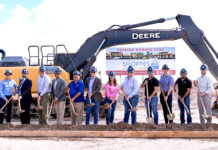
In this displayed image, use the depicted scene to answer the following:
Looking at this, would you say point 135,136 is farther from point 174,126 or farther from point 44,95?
point 44,95

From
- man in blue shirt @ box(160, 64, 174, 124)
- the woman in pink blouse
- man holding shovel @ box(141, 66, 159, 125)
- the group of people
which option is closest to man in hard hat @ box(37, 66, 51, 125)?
the group of people

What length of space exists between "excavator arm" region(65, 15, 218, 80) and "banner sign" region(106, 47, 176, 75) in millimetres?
4111

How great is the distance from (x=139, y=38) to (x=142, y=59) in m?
4.38

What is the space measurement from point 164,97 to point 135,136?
78.3 inches

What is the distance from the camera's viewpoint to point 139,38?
11000 millimetres

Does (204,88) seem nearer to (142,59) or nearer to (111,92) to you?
(111,92)

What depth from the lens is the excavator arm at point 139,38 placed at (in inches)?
421

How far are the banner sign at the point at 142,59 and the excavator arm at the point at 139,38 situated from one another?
4.11 m

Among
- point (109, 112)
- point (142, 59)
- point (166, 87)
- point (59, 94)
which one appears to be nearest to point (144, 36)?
point (166, 87)

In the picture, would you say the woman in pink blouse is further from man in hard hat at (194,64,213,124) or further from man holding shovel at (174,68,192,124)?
man in hard hat at (194,64,213,124)

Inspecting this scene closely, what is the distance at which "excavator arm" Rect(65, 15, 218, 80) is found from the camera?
10.7 m

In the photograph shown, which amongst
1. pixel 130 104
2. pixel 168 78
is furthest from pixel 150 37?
pixel 130 104

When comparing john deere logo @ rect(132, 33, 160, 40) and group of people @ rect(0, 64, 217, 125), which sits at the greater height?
john deere logo @ rect(132, 33, 160, 40)

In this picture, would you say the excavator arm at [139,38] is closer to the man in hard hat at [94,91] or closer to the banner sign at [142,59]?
the man in hard hat at [94,91]
